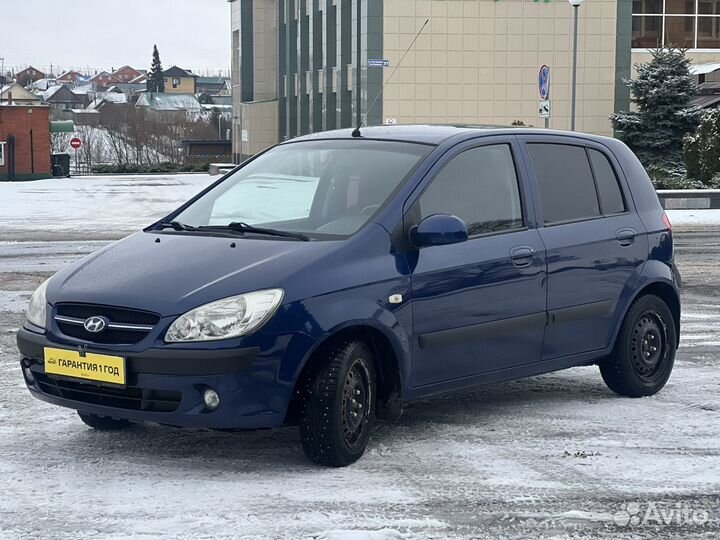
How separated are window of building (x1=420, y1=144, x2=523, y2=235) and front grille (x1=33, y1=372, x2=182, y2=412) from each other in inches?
65.9

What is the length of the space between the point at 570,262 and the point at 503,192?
60cm

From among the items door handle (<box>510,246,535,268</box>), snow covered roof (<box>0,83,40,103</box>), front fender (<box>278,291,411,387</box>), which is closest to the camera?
front fender (<box>278,291,411,387</box>)

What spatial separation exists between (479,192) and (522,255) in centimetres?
42

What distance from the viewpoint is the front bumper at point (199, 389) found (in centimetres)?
548

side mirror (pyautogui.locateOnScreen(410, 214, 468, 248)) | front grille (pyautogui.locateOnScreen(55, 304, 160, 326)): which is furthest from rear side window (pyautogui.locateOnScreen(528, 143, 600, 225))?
front grille (pyautogui.locateOnScreen(55, 304, 160, 326))

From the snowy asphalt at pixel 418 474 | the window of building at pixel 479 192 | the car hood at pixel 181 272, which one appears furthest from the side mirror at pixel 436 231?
the snowy asphalt at pixel 418 474

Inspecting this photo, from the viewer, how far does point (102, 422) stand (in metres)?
6.54

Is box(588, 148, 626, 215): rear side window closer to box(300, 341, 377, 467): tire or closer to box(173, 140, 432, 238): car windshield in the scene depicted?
box(173, 140, 432, 238): car windshield

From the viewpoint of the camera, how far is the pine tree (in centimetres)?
17859

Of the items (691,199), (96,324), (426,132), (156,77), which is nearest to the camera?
(96,324)

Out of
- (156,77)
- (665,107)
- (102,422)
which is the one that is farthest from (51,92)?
(102,422)

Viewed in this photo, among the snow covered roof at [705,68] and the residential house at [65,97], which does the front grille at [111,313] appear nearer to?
the snow covered roof at [705,68]

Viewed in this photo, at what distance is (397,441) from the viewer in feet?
21.1

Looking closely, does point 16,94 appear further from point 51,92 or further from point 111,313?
point 51,92
